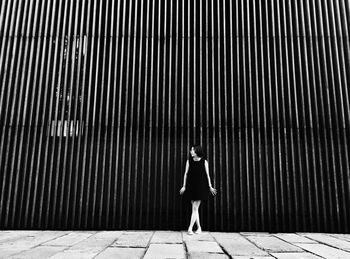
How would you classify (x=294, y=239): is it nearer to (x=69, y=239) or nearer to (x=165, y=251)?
(x=165, y=251)

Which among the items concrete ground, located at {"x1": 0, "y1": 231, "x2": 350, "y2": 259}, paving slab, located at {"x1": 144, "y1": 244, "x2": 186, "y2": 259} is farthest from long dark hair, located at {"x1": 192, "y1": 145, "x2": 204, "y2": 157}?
paving slab, located at {"x1": 144, "y1": 244, "x2": 186, "y2": 259}

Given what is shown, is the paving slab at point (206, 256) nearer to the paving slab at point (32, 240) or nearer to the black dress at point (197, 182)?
the black dress at point (197, 182)

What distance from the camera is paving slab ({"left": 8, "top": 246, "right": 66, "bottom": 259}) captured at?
2.82m

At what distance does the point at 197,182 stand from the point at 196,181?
0.08 ft

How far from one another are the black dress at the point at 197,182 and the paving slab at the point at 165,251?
128 cm

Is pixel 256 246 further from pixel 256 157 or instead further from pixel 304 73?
pixel 304 73

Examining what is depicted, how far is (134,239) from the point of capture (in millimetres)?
3961

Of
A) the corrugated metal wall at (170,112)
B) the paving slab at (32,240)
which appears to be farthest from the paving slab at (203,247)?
the paving slab at (32,240)

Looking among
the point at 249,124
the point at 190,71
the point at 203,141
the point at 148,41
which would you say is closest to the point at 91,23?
the point at 148,41

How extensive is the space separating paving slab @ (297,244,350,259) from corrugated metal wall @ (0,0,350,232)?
1364 millimetres

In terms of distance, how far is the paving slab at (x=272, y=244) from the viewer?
3.32 m

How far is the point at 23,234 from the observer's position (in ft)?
14.5

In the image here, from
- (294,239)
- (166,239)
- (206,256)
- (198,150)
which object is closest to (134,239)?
(166,239)

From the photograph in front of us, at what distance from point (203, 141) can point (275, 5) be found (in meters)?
3.31
